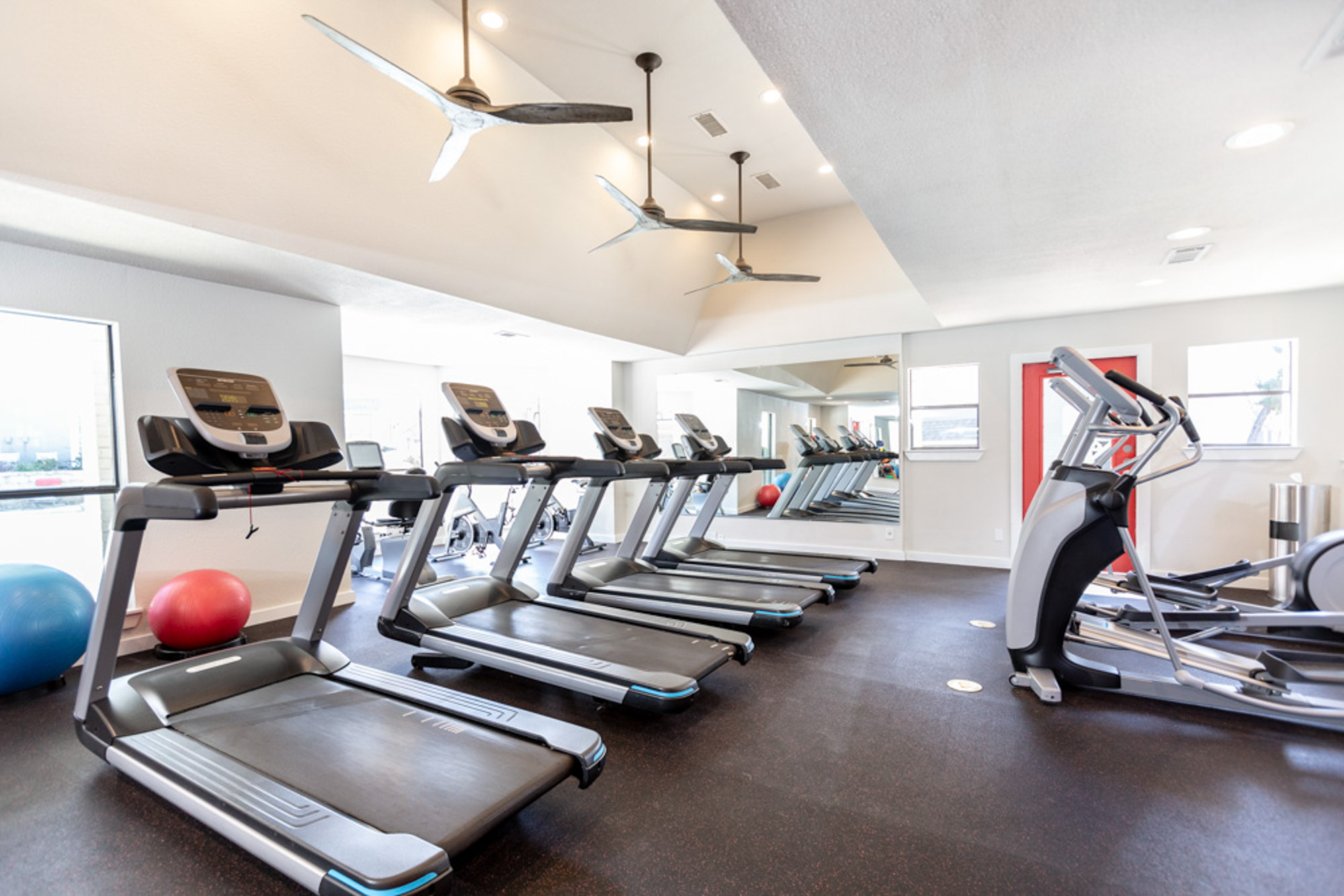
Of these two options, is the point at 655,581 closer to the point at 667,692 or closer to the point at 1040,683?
the point at 667,692

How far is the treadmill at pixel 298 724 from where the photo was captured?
5.51 ft

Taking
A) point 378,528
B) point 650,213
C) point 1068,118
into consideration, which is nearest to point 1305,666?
point 1068,118

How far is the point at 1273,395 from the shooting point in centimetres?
516

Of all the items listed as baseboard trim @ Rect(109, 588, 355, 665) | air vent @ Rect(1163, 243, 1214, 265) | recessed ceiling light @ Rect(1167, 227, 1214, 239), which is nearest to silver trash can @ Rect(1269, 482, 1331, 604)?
air vent @ Rect(1163, 243, 1214, 265)

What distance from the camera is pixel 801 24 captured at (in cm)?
190

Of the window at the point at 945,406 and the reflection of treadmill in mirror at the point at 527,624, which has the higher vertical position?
the window at the point at 945,406

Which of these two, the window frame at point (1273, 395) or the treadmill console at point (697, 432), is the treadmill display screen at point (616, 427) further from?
the window frame at point (1273, 395)

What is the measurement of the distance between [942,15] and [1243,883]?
9.30ft

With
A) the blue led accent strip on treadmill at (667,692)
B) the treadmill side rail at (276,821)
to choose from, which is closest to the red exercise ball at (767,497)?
the blue led accent strip on treadmill at (667,692)

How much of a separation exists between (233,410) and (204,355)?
246 centimetres

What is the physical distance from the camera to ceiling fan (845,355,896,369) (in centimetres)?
667

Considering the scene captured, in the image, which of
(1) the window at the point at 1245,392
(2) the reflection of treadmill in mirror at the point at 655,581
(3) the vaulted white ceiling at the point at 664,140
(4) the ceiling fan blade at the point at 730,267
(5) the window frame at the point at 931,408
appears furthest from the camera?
(5) the window frame at the point at 931,408

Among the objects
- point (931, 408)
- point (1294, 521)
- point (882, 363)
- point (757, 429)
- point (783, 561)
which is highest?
point (882, 363)

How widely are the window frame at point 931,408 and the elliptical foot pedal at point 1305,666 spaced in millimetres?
3005
